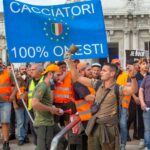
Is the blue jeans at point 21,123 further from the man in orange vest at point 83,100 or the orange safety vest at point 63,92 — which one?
the man in orange vest at point 83,100

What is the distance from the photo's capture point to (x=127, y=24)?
32500 mm

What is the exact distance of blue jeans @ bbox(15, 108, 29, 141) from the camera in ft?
33.9

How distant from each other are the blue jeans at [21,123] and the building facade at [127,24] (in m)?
21.5

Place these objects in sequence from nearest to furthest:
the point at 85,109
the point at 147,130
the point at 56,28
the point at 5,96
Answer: the point at 85,109
the point at 56,28
the point at 147,130
the point at 5,96

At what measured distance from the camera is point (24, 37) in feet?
26.3

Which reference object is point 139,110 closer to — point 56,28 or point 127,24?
point 56,28

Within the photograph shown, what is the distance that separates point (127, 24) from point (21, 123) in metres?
22.9

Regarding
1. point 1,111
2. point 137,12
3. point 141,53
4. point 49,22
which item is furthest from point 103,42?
point 137,12

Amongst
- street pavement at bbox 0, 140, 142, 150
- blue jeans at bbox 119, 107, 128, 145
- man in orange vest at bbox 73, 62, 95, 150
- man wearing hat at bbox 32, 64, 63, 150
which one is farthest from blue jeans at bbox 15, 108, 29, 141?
man in orange vest at bbox 73, 62, 95, 150

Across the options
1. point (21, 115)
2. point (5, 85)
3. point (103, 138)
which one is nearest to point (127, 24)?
point (21, 115)

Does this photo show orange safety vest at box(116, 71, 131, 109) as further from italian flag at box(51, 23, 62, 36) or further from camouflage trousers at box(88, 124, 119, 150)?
camouflage trousers at box(88, 124, 119, 150)

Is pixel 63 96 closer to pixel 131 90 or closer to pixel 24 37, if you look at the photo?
pixel 24 37

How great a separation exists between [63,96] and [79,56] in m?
0.73

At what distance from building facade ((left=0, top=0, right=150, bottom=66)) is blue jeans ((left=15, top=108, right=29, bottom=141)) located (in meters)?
21.5
